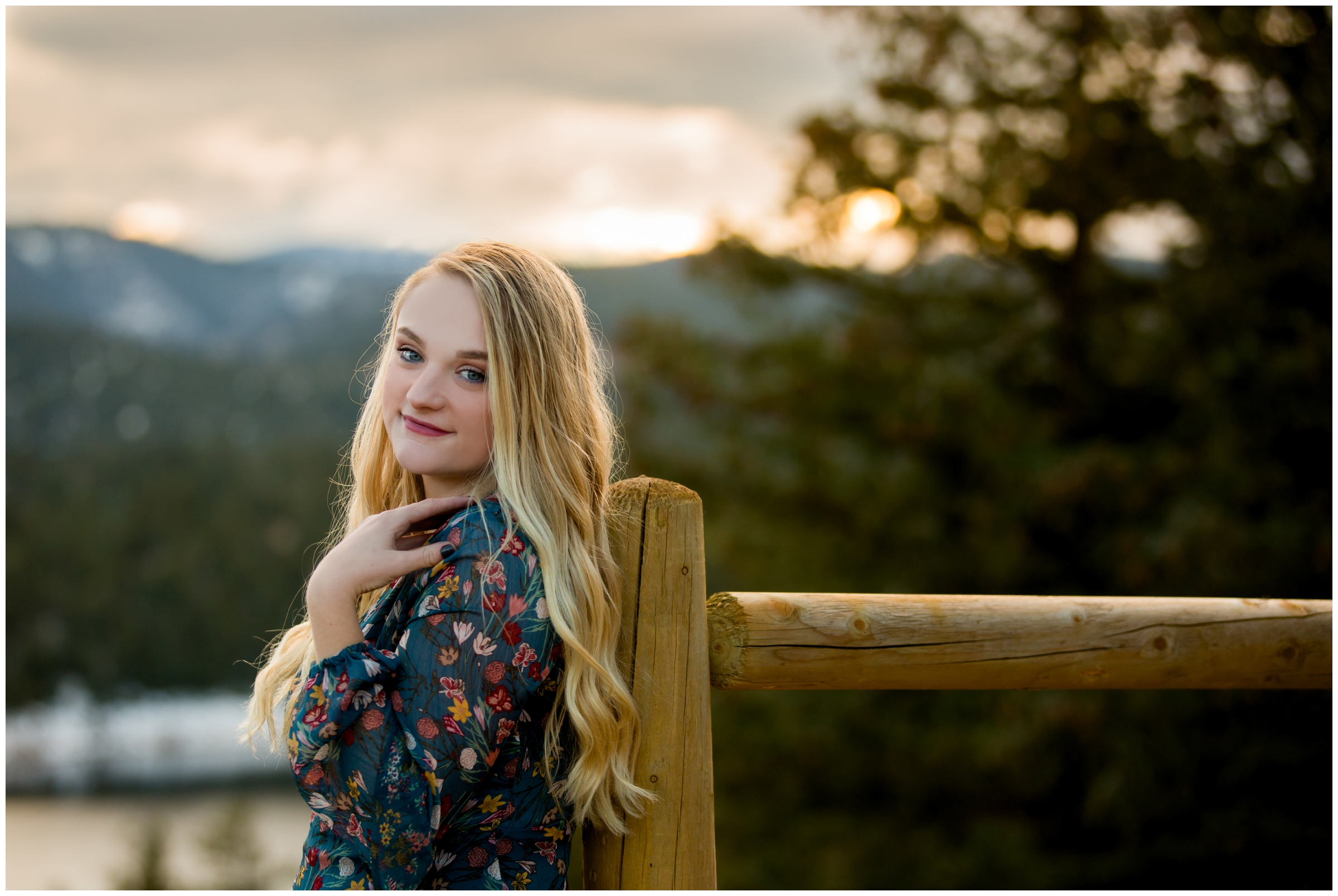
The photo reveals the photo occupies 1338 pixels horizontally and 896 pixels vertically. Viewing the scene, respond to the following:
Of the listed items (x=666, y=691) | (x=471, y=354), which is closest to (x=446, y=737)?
(x=666, y=691)

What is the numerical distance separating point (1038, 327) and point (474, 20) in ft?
60.5

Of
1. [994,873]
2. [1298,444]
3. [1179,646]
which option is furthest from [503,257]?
[994,873]

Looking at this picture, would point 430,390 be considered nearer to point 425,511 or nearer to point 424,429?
point 424,429

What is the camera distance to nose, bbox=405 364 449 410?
147 centimetres

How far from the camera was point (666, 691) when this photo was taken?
4.91 feet

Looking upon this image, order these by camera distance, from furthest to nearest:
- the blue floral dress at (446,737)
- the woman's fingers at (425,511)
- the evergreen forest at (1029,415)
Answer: the evergreen forest at (1029,415) < the woman's fingers at (425,511) < the blue floral dress at (446,737)

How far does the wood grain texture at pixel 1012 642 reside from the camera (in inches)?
60.1

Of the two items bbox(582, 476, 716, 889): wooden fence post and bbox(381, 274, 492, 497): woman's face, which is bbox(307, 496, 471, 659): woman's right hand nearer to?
bbox(381, 274, 492, 497): woman's face

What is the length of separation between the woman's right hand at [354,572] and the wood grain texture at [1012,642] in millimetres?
498

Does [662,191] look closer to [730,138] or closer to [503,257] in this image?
[730,138]

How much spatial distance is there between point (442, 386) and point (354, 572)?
0.31 m

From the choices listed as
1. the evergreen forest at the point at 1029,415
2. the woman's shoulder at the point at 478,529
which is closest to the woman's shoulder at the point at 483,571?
the woman's shoulder at the point at 478,529

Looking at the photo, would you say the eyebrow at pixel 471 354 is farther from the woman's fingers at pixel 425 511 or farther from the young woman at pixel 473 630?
the woman's fingers at pixel 425 511

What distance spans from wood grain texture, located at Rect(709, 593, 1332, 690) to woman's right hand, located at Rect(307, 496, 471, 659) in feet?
1.63
